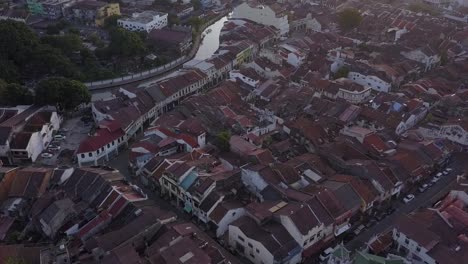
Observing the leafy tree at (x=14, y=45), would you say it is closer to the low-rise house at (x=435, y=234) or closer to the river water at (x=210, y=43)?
the river water at (x=210, y=43)

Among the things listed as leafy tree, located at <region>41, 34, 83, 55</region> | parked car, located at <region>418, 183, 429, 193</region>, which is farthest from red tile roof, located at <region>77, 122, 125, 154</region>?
parked car, located at <region>418, 183, 429, 193</region>

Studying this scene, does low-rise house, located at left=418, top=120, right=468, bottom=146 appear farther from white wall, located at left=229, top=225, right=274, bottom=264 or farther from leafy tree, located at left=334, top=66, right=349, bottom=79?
white wall, located at left=229, top=225, right=274, bottom=264

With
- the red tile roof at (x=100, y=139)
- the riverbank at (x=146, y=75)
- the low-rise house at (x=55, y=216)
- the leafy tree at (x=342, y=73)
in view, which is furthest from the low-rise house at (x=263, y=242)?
the riverbank at (x=146, y=75)

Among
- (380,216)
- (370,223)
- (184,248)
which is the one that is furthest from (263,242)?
(380,216)

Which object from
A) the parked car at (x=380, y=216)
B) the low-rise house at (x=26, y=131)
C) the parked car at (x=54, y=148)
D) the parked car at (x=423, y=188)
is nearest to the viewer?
the parked car at (x=380, y=216)

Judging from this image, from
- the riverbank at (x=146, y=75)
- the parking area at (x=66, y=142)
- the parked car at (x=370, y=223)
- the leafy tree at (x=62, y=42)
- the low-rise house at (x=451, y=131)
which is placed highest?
the low-rise house at (x=451, y=131)

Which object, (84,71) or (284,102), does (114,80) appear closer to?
(84,71)

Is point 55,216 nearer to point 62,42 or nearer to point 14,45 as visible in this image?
point 14,45
